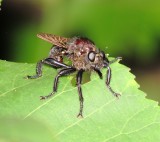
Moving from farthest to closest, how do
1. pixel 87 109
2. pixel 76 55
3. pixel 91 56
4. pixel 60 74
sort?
pixel 76 55 < pixel 91 56 < pixel 60 74 < pixel 87 109

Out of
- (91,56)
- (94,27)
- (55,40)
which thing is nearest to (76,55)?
(91,56)

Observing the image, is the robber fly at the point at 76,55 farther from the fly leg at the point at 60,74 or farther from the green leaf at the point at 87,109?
the green leaf at the point at 87,109

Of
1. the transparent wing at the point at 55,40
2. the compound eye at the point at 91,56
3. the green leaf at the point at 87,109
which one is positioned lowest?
the green leaf at the point at 87,109

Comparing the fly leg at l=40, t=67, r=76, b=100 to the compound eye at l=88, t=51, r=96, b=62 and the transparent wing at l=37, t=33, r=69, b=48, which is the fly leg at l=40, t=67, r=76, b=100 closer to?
the compound eye at l=88, t=51, r=96, b=62

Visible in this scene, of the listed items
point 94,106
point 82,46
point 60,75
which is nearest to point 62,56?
point 82,46

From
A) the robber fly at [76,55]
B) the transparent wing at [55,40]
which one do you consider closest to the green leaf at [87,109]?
the robber fly at [76,55]

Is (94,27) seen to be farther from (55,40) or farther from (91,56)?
(91,56)
